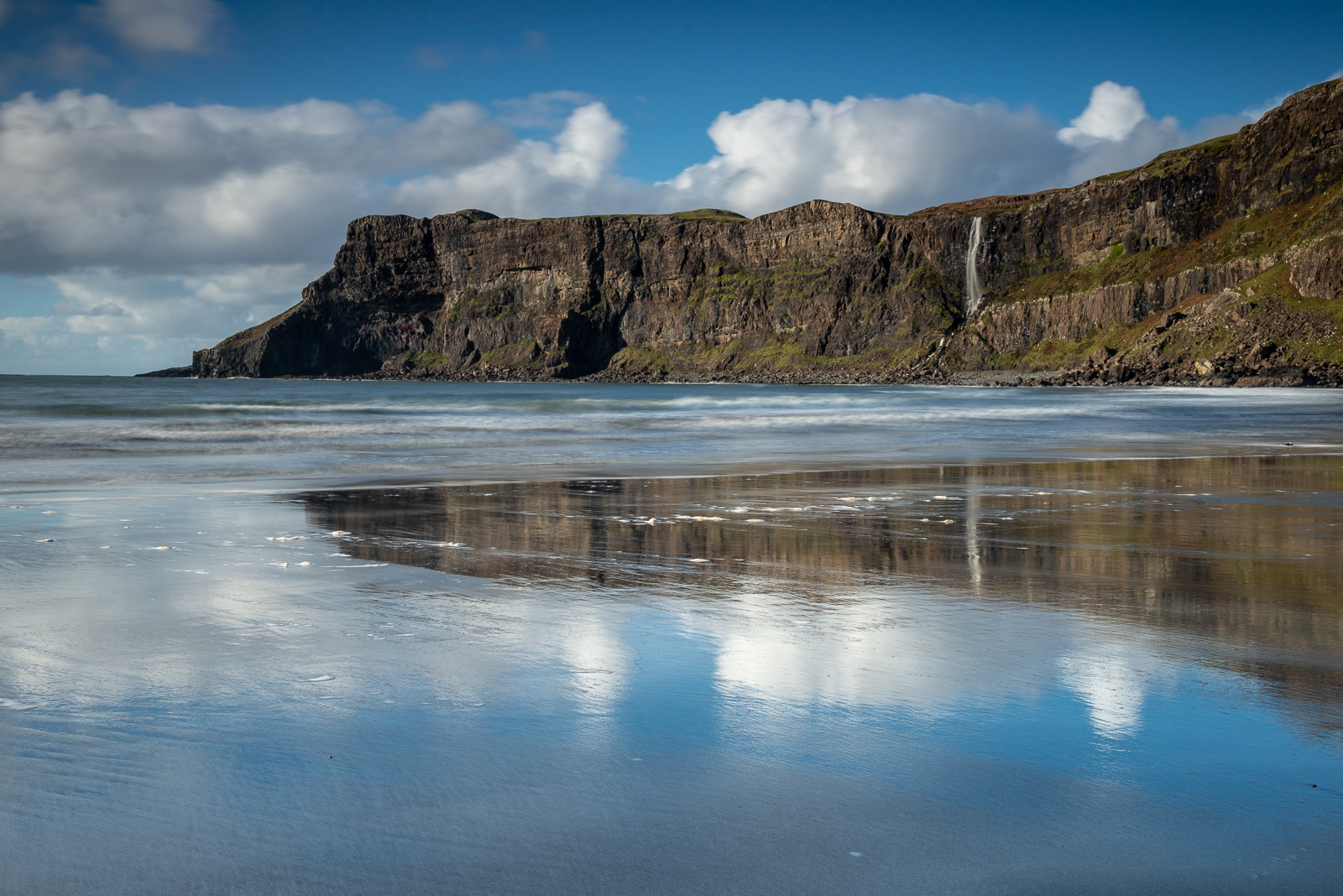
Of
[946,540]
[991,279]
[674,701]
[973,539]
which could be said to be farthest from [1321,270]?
[674,701]

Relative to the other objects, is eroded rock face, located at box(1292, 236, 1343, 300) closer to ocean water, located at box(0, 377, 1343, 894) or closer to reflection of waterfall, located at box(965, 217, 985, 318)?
reflection of waterfall, located at box(965, 217, 985, 318)

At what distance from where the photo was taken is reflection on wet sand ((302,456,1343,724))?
18.9ft

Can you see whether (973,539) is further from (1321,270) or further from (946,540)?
(1321,270)

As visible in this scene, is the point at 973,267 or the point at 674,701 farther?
the point at 973,267

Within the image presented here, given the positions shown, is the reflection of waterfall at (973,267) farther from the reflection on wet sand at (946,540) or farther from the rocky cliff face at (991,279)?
the reflection on wet sand at (946,540)

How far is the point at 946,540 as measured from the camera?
27.0 feet

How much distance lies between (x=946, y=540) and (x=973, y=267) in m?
152

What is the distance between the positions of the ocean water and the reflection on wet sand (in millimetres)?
58

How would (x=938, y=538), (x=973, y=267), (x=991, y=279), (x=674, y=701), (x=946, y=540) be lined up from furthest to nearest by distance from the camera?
(x=973, y=267), (x=991, y=279), (x=938, y=538), (x=946, y=540), (x=674, y=701)

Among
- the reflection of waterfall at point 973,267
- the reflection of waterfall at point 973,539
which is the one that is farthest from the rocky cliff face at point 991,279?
the reflection of waterfall at point 973,539

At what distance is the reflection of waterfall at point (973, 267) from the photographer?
149m

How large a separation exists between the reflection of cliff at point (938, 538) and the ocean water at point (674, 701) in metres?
0.06

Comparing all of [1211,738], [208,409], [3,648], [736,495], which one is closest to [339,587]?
[3,648]

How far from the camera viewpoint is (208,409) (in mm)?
48781
